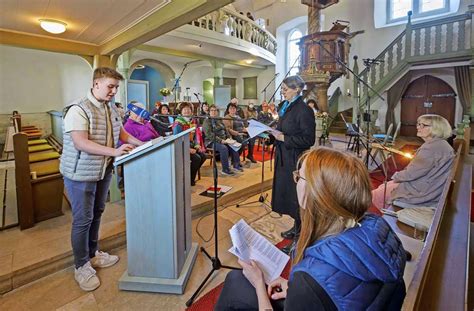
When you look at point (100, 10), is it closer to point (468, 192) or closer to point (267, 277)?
point (267, 277)

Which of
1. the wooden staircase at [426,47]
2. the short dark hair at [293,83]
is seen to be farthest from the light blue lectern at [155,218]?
the wooden staircase at [426,47]

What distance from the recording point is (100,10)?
8.02ft

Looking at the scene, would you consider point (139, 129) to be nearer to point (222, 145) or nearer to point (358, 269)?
point (222, 145)

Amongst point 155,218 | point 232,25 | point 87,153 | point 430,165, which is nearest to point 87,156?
point 87,153

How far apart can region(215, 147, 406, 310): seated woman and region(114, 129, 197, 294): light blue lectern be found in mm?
937

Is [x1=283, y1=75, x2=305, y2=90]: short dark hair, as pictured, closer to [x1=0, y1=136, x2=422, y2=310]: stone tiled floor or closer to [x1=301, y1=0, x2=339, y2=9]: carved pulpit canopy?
[x1=0, y1=136, x2=422, y2=310]: stone tiled floor

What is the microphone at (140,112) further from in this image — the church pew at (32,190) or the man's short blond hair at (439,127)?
the man's short blond hair at (439,127)

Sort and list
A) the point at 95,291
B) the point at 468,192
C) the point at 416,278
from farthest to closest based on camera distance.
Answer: the point at 468,192
the point at 95,291
the point at 416,278

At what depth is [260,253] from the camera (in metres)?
1.21

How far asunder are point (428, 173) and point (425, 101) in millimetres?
7203

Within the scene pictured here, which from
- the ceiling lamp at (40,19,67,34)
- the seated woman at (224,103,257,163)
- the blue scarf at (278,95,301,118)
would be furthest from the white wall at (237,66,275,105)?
the blue scarf at (278,95,301,118)

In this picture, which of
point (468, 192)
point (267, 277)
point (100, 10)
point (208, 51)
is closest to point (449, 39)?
point (208, 51)

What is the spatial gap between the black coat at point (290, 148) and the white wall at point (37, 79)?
523 cm

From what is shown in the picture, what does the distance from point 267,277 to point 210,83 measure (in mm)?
10914
